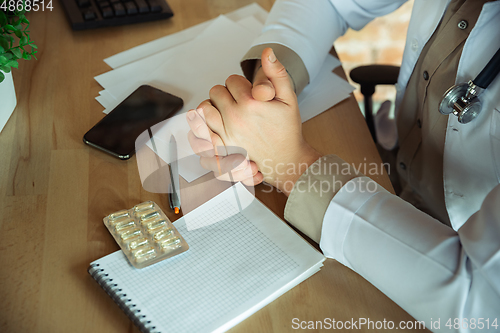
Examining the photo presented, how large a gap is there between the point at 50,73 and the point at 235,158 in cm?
46

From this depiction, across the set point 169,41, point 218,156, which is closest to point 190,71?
point 169,41

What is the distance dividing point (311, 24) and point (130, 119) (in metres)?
0.45

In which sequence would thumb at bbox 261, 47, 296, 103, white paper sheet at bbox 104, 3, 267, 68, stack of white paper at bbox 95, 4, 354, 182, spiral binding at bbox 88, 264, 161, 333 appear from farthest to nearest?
white paper sheet at bbox 104, 3, 267, 68
stack of white paper at bbox 95, 4, 354, 182
thumb at bbox 261, 47, 296, 103
spiral binding at bbox 88, 264, 161, 333

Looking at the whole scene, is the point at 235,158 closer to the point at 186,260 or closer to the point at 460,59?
the point at 186,260

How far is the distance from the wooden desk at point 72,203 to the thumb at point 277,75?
14 cm

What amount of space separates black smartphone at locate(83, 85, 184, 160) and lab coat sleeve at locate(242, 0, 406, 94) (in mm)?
188

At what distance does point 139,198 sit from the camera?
24.9 inches

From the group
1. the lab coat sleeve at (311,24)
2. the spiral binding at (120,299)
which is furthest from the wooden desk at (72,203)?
the lab coat sleeve at (311,24)

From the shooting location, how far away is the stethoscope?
2.06 ft

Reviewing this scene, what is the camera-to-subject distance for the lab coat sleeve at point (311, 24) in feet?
2.76

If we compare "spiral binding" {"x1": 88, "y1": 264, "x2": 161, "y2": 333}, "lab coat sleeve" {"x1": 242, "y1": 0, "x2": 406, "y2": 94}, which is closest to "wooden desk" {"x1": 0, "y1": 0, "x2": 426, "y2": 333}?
"spiral binding" {"x1": 88, "y1": 264, "x2": 161, "y2": 333}

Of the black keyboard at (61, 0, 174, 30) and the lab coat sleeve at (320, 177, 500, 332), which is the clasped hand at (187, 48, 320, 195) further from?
the black keyboard at (61, 0, 174, 30)

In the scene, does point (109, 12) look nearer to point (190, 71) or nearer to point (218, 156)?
point (190, 71)

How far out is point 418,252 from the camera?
53cm
